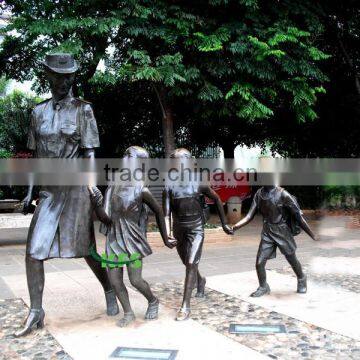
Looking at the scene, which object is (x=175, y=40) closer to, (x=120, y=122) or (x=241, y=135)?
(x=120, y=122)

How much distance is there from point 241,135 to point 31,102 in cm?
781

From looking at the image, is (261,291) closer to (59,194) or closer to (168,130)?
(59,194)

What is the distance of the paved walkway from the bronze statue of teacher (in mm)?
632

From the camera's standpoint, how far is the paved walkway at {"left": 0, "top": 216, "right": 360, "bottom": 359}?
4.23m

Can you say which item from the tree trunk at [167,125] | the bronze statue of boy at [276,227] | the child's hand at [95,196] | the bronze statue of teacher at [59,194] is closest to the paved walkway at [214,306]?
the bronze statue of boy at [276,227]

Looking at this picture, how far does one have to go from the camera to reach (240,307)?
5457 mm

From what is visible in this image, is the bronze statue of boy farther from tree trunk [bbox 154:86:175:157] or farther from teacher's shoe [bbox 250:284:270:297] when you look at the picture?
tree trunk [bbox 154:86:175:157]

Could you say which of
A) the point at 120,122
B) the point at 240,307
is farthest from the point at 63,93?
the point at 120,122

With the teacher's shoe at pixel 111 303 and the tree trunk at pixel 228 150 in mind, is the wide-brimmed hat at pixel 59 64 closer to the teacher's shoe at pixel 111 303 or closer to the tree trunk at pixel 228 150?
the teacher's shoe at pixel 111 303

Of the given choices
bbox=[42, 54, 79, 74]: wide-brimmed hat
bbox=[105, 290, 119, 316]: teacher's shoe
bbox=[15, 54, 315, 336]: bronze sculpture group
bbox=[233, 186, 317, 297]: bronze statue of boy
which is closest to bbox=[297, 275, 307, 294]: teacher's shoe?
bbox=[233, 186, 317, 297]: bronze statue of boy

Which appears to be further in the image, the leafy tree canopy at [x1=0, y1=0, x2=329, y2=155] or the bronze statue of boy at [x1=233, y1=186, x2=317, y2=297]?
the leafy tree canopy at [x1=0, y1=0, x2=329, y2=155]

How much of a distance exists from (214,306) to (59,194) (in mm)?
2071

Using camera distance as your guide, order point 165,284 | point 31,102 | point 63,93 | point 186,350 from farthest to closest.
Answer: point 31,102 < point 165,284 < point 63,93 < point 186,350

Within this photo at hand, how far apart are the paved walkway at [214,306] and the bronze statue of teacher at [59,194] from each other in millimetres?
632
